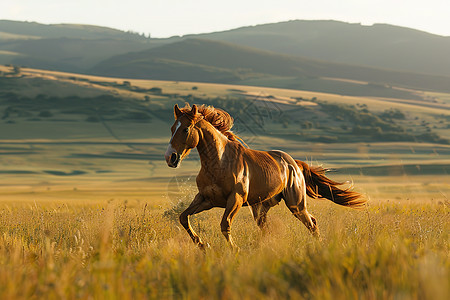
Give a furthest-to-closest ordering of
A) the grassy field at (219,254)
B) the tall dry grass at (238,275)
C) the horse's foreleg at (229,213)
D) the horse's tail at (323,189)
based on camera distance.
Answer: the horse's tail at (323,189) → the horse's foreleg at (229,213) → the grassy field at (219,254) → the tall dry grass at (238,275)

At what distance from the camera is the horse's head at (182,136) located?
6.64 meters

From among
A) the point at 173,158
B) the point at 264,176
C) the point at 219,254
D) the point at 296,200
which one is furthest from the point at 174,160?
the point at 296,200

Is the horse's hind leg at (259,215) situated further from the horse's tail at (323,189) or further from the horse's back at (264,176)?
the horse's tail at (323,189)

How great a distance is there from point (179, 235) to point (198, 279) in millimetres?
3748

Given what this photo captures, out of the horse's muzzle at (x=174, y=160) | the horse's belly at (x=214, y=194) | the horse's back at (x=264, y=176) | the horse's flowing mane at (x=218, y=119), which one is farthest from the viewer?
the horse's flowing mane at (x=218, y=119)

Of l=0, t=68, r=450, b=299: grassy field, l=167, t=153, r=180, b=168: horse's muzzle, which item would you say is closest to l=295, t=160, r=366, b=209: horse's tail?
l=0, t=68, r=450, b=299: grassy field

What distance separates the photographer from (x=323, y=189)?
9508mm

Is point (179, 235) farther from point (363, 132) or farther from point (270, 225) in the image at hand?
point (363, 132)

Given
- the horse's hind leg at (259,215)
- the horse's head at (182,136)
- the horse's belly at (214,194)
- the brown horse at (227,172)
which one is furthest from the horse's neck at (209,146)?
the horse's hind leg at (259,215)

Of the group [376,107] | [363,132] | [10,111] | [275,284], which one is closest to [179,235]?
[275,284]

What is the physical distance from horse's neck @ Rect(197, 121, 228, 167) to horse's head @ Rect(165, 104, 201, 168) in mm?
144

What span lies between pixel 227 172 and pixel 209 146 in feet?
1.27

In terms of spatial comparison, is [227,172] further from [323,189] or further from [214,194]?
[323,189]

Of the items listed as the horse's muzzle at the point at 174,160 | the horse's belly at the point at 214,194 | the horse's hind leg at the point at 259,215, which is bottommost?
the horse's hind leg at the point at 259,215
